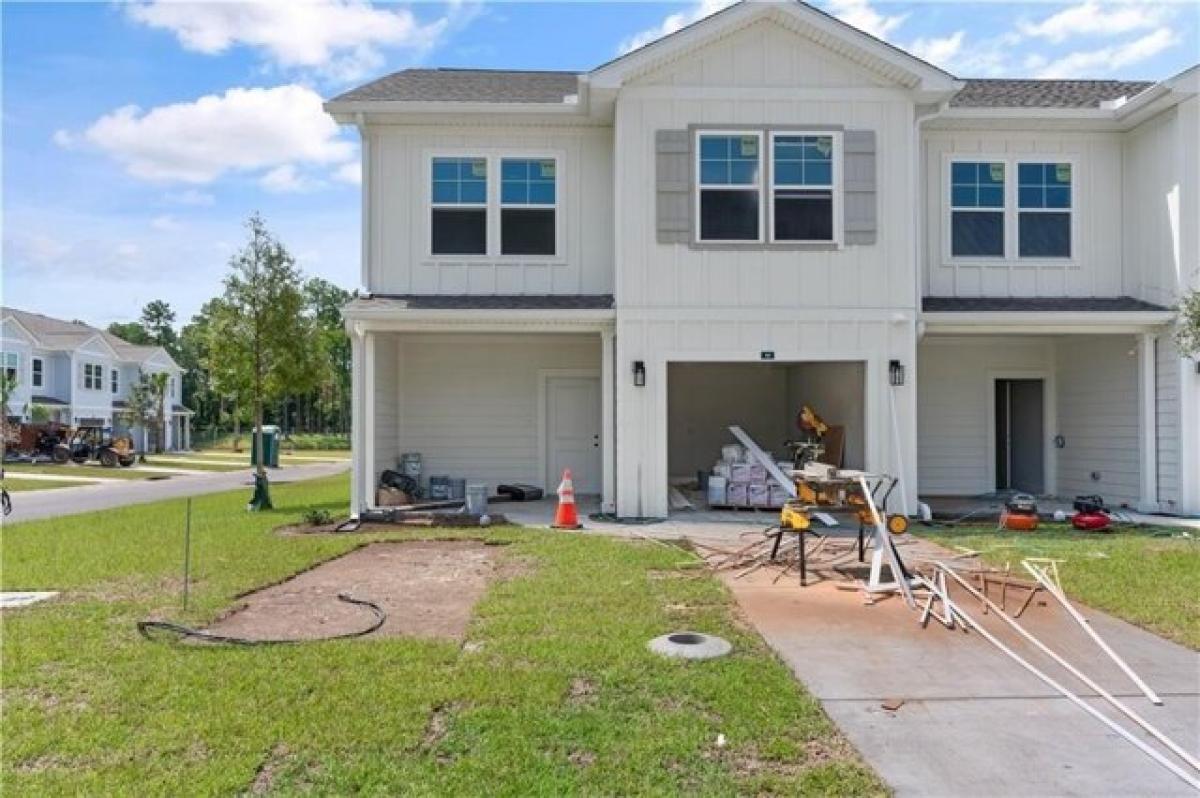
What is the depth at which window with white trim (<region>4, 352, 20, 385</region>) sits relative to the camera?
3383cm

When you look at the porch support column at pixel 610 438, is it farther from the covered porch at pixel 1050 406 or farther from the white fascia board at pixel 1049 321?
the covered porch at pixel 1050 406

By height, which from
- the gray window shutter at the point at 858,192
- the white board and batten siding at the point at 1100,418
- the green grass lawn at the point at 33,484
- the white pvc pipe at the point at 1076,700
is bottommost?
the green grass lawn at the point at 33,484

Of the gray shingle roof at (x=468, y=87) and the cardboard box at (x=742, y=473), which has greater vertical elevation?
the gray shingle roof at (x=468, y=87)

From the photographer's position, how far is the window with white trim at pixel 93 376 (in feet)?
130

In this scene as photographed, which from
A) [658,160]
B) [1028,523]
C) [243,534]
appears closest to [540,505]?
[243,534]

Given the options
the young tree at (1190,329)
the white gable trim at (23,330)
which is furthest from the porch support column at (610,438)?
the white gable trim at (23,330)

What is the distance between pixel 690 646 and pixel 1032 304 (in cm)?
996

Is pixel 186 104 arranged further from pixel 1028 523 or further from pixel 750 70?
pixel 1028 523

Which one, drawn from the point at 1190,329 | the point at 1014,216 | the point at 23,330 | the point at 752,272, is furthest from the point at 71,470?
the point at 1190,329

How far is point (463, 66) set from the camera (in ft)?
48.7

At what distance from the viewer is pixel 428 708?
13.3ft

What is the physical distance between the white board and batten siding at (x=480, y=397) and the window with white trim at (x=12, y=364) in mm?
29226

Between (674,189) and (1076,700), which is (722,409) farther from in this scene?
(1076,700)

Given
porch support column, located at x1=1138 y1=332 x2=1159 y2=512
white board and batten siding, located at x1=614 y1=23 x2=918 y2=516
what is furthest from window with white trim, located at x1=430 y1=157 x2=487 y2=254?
porch support column, located at x1=1138 y1=332 x2=1159 y2=512
